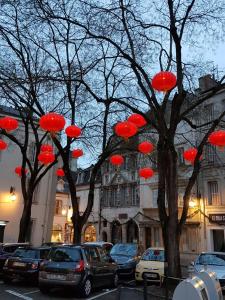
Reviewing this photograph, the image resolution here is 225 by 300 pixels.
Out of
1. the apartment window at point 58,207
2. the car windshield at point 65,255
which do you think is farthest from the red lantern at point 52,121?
the apartment window at point 58,207

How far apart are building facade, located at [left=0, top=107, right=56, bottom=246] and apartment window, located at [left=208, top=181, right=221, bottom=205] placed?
42.0ft

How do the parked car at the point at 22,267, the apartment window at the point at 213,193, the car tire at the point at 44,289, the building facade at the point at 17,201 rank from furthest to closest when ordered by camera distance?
1. the apartment window at the point at 213,193
2. the building facade at the point at 17,201
3. the parked car at the point at 22,267
4. the car tire at the point at 44,289

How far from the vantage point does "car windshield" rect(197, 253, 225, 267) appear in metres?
14.6

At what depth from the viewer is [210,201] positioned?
28234 millimetres

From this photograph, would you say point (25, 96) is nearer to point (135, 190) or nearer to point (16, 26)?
point (16, 26)

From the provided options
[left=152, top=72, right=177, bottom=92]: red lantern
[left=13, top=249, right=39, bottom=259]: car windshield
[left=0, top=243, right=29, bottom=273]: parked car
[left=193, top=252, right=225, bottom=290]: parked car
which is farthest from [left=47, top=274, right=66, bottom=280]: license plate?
[left=152, top=72, right=177, bottom=92]: red lantern

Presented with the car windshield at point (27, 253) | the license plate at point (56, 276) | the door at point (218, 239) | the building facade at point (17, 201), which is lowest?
the license plate at point (56, 276)

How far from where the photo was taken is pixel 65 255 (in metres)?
11.4

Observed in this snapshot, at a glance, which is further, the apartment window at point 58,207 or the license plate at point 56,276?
the apartment window at point 58,207

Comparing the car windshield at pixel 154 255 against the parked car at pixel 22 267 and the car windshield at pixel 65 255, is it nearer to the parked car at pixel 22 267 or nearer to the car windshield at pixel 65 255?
the parked car at pixel 22 267

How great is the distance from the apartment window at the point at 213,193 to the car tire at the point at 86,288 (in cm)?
1870

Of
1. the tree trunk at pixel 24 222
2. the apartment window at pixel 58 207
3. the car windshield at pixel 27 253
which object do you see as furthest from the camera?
the apartment window at pixel 58 207

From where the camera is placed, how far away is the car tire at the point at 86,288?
1085 cm

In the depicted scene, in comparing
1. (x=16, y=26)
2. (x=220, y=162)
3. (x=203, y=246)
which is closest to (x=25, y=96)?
(x=16, y=26)
